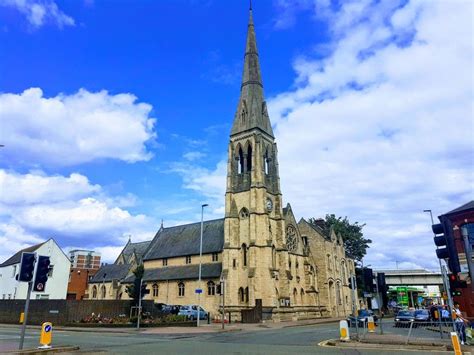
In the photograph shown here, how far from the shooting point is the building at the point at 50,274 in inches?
1988

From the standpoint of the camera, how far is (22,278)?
13.4m

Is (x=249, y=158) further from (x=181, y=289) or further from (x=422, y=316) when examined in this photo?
(x=422, y=316)

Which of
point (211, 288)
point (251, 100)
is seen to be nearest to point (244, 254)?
point (211, 288)

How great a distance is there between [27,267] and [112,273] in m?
51.8

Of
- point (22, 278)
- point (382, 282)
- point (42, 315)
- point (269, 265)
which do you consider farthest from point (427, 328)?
point (42, 315)

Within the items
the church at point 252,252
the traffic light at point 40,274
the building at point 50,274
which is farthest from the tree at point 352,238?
the traffic light at point 40,274

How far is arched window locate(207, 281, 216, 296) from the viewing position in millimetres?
46509

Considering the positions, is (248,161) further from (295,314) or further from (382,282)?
(382,282)

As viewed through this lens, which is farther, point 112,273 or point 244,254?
point 112,273

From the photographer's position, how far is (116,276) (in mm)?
60594

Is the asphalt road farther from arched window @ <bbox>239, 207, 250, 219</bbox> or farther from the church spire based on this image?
the church spire

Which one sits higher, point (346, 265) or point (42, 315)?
point (346, 265)

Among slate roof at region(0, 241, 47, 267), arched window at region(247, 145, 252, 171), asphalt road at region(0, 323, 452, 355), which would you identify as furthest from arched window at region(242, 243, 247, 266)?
slate roof at region(0, 241, 47, 267)

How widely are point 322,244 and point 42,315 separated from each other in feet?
123
